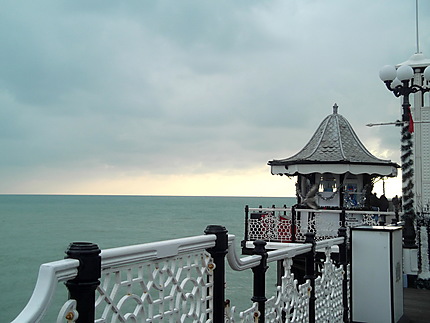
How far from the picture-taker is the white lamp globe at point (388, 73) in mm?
11680

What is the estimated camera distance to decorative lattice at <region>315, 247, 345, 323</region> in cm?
521

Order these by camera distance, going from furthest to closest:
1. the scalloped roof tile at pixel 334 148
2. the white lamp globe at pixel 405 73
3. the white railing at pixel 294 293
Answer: the scalloped roof tile at pixel 334 148, the white lamp globe at pixel 405 73, the white railing at pixel 294 293

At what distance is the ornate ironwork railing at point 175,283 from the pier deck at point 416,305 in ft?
6.57

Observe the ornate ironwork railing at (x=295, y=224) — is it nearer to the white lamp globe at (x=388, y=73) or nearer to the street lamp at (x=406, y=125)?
the street lamp at (x=406, y=125)

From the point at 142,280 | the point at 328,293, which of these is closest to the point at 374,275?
the point at 328,293

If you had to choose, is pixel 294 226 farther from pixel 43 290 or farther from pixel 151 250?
pixel 43 290

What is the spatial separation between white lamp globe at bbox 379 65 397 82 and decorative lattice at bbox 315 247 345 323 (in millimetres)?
7226

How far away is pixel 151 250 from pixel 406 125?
10.6 metres

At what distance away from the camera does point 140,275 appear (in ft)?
8.73

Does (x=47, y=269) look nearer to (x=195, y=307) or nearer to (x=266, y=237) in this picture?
(x=195, y=307)

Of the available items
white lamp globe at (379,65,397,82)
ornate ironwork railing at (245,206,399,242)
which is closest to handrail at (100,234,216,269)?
white lamp globe at (379,65,397,82)

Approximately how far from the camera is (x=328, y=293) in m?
5.47

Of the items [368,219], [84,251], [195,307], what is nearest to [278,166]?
[368,219]

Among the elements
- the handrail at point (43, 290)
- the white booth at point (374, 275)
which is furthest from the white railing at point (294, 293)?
the handrail at point (43, 290)
